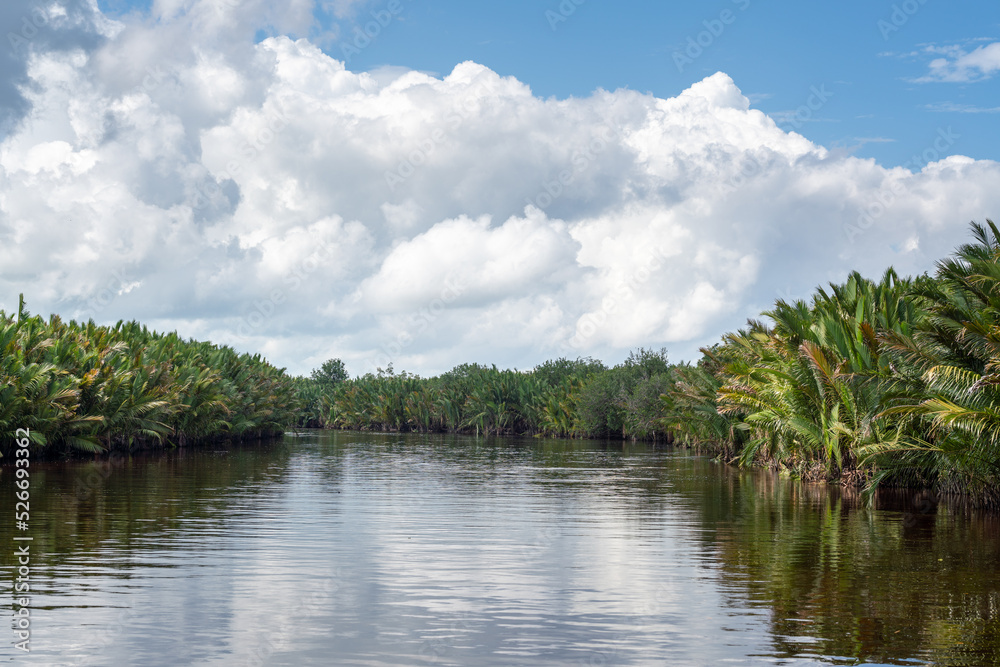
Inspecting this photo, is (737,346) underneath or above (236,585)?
above

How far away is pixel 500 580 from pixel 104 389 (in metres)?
29.9

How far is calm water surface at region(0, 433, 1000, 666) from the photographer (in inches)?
355

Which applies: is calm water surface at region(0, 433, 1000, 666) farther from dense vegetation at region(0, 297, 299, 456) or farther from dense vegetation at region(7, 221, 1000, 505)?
dense vegetation at region(0, 297, 299, 456)

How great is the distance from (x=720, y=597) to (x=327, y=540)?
8077 mm

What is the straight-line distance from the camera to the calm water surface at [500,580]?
9008 millimetres

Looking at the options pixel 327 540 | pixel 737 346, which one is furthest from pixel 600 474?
pixel 327 540

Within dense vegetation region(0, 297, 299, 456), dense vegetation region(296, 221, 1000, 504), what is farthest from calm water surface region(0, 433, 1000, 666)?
dense vegetation region(0, 297, 299, 456)

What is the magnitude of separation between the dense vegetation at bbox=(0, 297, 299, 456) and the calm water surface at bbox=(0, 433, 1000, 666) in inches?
289

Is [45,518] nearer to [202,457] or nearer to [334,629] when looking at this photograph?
[334,629]

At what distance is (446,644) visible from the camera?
919 centimetres

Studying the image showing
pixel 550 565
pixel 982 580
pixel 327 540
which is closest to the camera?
pixel 982 580

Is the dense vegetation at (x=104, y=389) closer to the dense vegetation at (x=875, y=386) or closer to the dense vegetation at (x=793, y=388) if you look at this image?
the dense vegetation at (x=793, y=388)

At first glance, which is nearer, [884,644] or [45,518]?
[884,644]

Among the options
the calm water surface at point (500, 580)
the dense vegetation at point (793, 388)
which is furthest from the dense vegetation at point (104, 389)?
the calm water surface at point (500, 580)
